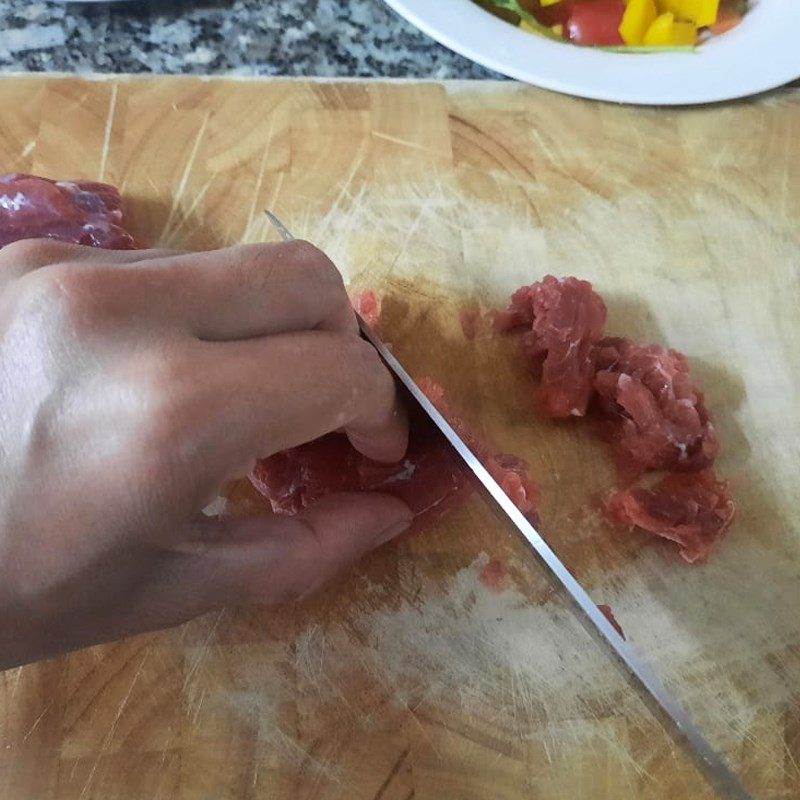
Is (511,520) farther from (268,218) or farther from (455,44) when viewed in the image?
(455,44)

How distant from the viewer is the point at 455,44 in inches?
85.4

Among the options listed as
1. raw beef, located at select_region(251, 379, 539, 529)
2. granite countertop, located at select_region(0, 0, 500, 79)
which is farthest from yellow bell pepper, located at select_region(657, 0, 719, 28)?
raw beef, located at select_region(251, 379, 539, 529)

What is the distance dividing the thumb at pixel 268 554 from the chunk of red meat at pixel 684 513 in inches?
18.3

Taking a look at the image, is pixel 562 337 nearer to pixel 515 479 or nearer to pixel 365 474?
pixel 515 479

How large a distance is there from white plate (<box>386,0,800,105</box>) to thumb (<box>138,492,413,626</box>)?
48.5 inches

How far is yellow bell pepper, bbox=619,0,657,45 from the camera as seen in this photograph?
7.47 ft

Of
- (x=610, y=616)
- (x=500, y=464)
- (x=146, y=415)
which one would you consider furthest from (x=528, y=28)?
(x=146, y=415)

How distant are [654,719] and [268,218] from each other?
4.31 feet

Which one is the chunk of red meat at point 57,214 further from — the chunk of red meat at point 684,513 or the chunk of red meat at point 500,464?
the chunk of red meat at point 684,513

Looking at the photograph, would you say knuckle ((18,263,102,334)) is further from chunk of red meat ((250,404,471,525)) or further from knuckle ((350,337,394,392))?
chunk of red meat ((250,404,471,525))

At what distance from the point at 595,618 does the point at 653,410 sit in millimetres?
459

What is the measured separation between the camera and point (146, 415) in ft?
3.64

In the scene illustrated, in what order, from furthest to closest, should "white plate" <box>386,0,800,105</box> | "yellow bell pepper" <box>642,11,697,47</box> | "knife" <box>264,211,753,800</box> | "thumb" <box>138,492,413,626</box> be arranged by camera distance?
"yellow bell pepper" <box>642,11,697,47</box> → "white plate" <box>386,0,800,105</box> → "knife" <box>264,211,753,800</box> → "thumb" <box>138,492,413,626</box>

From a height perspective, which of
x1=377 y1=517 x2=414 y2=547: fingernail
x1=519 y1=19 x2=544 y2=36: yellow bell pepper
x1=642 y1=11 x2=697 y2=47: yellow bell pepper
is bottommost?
x1=377 y1=517 x2=414 y2=547: fingernail
